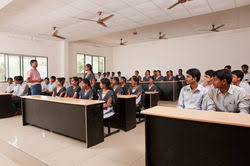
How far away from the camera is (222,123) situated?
1346 mm

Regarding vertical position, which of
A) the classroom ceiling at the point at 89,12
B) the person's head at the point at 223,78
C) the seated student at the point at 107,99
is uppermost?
the classroom ceiling at the point at 89,12

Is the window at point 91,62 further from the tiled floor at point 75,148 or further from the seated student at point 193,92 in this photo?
the seated student at point 193,92

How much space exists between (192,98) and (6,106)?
5.12 meters

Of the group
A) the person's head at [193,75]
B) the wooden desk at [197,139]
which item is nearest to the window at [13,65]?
the wooden desk at [197,139]

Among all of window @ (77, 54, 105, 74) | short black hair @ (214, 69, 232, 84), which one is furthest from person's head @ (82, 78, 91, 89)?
window @ (77, 54, 105, 74)

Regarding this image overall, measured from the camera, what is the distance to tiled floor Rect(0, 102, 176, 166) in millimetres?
2237

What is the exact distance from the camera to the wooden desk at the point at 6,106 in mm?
4625

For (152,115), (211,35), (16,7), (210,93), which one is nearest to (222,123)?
(152,115)

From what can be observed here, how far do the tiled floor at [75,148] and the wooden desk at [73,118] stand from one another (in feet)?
0.49

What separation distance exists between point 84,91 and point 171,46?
7.22m

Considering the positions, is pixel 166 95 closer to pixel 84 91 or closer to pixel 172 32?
pixel 172 32

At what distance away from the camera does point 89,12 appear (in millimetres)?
4855

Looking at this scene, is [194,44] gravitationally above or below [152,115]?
above

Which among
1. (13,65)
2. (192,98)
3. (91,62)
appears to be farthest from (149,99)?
(91,62)
